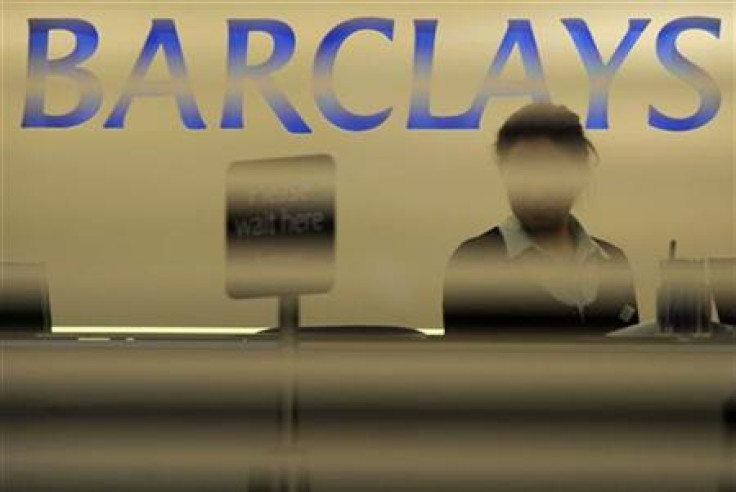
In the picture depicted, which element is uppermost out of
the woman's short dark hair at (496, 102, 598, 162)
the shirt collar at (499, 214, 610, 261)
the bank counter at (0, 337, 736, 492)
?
the woman's short dark hair at (496, 102, 598, 162)

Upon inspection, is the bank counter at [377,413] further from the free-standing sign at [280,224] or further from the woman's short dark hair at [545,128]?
the woman's short dark hair at [545,128]

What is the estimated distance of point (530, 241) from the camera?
239cm

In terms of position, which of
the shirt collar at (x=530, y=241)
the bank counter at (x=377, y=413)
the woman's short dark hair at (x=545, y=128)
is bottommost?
the bank counter at (x=377, y=413)

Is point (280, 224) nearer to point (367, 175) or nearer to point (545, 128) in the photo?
point (367, 175)

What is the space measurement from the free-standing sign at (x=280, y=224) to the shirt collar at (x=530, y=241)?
33 cm

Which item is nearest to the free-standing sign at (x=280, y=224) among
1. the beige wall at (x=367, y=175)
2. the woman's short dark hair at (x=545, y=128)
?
the beige wall at (x=367, y=175)

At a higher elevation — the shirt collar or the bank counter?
the shirt collar

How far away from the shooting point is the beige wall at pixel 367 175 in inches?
90.3

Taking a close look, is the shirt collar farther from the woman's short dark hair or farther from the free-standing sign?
the free-standing sign

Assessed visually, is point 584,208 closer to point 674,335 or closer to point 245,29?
point 674,335

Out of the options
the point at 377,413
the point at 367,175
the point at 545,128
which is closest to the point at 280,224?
the point at 367,175

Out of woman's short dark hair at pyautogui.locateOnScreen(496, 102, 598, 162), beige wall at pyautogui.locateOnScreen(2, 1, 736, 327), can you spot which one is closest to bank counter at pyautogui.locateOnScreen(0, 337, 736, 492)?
beige wall at pyautogui.locateOnScreen(2, 1, 736, 327)

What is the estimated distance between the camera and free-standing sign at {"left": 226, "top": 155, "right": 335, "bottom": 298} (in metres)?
2.30

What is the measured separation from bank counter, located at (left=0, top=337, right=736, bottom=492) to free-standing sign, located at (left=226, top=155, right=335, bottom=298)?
0.12 meters
